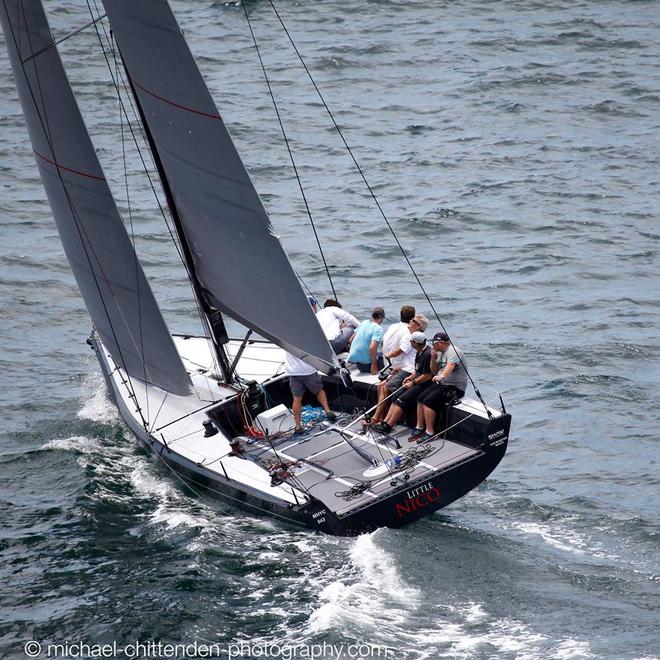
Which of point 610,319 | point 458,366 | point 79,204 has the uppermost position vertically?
point 79,204

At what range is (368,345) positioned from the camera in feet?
55.7

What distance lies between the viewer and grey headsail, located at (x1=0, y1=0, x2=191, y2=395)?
Answer: 51.8 feet

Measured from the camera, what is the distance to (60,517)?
52.5 feet

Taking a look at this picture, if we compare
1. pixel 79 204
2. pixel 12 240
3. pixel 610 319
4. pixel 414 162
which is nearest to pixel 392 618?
pixel 79 204

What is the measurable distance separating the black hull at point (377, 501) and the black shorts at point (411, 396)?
1300 mm

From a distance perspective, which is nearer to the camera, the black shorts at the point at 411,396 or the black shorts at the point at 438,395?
the black shorts at the point at 438,395

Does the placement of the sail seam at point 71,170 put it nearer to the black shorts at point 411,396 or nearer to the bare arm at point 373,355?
the bare arm at point 373,355

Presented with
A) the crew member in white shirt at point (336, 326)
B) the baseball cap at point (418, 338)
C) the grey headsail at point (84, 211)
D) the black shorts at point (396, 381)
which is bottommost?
the black shorts at point (396, 381)

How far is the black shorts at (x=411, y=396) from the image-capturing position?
52.4 ft

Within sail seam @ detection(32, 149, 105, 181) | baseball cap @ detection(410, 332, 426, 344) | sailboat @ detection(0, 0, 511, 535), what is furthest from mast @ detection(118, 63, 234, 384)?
baseball cap @ detection(410, 332, 426, 344)

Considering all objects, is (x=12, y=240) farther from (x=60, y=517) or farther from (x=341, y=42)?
(x=341, y=42)

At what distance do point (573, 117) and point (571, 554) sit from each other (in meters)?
19.8

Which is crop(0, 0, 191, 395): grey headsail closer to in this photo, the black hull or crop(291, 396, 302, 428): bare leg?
crop(291, 396, 302, 428): bare leg

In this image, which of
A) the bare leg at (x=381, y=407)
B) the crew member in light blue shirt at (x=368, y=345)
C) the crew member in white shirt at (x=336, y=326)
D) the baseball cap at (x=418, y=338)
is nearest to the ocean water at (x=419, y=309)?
the bare leg at (x=381, y=407)
